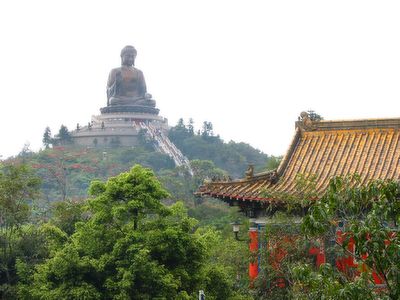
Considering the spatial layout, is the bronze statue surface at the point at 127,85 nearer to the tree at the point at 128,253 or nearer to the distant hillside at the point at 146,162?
the distant hillside at the point at 146,162

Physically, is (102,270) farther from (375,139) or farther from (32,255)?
(375,139)

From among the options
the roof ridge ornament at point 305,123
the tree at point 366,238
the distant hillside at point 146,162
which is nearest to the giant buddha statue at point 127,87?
the distant hillside at point 146,162

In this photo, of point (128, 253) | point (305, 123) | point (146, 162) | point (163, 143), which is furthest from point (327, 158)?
point (163, 143)

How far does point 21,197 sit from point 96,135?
55.9 m

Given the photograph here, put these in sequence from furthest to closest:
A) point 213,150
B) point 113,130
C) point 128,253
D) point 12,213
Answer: point 213,150
point 113,130
point 12,213
point 128,253

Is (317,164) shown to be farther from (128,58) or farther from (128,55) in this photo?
(128,58)

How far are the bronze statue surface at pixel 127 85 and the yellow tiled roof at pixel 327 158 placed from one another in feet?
182

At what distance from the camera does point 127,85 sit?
72.6 m

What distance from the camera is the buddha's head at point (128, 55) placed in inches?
2859

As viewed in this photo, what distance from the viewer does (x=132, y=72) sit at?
73000 mm

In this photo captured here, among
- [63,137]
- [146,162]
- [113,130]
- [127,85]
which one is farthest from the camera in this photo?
[113,130]

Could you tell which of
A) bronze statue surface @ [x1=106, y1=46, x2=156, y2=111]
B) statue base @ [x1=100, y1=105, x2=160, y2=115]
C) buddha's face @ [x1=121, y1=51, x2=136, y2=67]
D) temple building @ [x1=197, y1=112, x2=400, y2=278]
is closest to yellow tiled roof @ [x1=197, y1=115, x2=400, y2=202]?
temple building @ [x1=197, y1=112, x2=400, y2=278]

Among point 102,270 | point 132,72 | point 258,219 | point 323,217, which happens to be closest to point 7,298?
point 102,270

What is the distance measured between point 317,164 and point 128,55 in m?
57.2
